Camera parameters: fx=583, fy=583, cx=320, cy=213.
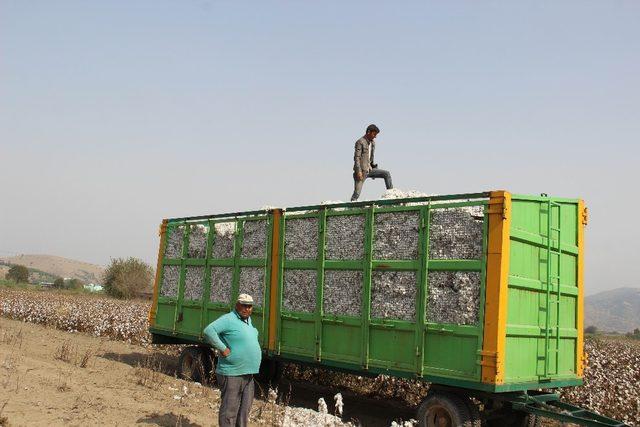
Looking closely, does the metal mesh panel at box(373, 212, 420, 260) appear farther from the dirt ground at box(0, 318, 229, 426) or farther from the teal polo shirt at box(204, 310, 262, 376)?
the dirt ground at box(0, 318, 229, 426)

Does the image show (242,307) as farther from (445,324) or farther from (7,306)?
(7,306)

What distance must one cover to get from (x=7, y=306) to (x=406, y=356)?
21.3 meters

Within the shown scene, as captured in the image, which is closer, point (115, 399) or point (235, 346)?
point (235, 346)

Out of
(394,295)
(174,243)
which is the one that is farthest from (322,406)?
(174,243)

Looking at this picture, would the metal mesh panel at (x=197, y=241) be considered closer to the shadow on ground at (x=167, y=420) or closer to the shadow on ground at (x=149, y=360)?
the shadow on ground at (x=149, y=360)

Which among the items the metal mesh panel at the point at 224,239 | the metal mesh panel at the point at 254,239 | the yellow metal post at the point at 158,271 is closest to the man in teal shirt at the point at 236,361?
the metal mesh panel at the point at 254,239

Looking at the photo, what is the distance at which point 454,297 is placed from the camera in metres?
6.84

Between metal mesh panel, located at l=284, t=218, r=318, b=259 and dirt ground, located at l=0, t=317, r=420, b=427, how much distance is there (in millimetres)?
2215

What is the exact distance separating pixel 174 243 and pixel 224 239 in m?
1.89

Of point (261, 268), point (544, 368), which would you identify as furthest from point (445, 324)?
point (261, 268)

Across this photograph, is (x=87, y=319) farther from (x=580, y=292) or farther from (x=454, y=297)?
(x=580, y=292)

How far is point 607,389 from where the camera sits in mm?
10742

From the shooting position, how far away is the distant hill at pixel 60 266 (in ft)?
562

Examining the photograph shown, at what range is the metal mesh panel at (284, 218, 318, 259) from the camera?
29.0ft
